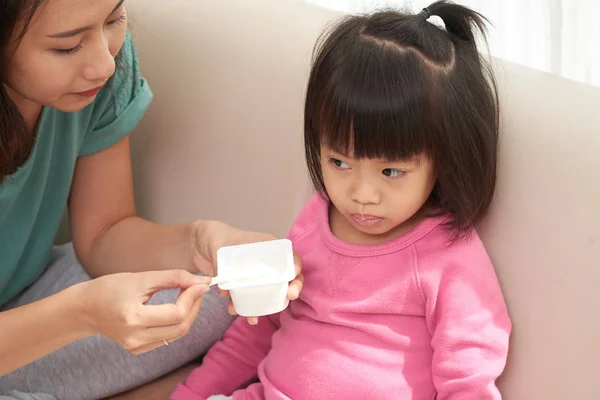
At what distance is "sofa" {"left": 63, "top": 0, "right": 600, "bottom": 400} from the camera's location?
1.02 metres

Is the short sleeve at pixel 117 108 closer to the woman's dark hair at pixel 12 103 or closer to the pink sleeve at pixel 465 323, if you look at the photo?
the woman's dark hair at pixel 12 103

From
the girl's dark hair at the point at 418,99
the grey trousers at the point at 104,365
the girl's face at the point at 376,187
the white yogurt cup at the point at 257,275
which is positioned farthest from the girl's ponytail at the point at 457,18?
the grey trousers at the point at 104,365

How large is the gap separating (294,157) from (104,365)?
0.48m

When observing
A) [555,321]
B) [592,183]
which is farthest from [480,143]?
[555,321]

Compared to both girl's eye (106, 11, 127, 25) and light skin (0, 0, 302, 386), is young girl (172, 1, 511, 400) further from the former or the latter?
girl's eye (106, 11, 127, 25)

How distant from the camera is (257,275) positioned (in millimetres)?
1021

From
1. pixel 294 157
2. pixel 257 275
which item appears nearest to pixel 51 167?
pixel 294 157

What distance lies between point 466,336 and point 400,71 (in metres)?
0.35

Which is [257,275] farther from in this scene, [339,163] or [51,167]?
[51,167]

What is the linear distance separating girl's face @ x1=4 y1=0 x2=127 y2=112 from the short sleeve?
0.79ft

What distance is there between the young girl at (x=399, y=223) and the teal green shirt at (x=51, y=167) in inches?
15.9

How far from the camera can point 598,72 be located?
1141mm

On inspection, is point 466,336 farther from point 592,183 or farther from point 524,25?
point 524,25

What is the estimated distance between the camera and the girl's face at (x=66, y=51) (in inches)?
39.1
